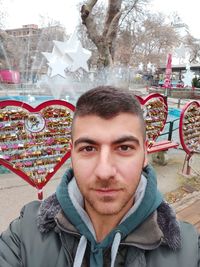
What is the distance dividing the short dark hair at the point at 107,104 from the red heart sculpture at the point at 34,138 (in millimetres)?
1709

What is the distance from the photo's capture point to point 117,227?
1.25 m

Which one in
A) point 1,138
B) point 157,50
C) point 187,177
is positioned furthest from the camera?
point 157,50

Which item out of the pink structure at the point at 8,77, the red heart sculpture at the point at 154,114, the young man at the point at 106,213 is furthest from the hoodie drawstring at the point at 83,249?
the pink structure at the point at 8,77

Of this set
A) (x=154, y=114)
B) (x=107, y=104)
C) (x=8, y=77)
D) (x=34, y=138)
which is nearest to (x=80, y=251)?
(x=107, y=104)

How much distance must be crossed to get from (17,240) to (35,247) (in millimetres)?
111

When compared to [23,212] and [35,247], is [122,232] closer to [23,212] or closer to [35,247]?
[35,247]

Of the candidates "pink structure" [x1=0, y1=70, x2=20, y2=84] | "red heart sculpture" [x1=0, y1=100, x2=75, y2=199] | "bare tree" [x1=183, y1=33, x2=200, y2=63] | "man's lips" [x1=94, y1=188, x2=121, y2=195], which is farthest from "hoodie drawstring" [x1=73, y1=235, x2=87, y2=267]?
"bare tree" [x1=183, y1=33, x2=200, y2=63]

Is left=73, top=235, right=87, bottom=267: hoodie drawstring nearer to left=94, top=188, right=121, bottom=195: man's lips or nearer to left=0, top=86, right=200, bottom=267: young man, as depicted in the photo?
left=0, top=86, right=200, bottom=267: young man

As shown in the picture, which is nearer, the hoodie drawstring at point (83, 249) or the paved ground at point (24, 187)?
the hoodie drawstring at point (83, 249)

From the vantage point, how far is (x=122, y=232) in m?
1.23

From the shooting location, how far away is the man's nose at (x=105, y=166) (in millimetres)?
1166

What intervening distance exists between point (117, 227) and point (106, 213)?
4.0 inches

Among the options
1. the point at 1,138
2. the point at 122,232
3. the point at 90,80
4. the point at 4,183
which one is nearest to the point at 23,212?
the point at 122,232

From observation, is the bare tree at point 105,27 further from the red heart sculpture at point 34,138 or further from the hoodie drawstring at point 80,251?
the hoodie drawstring at point 80,251
